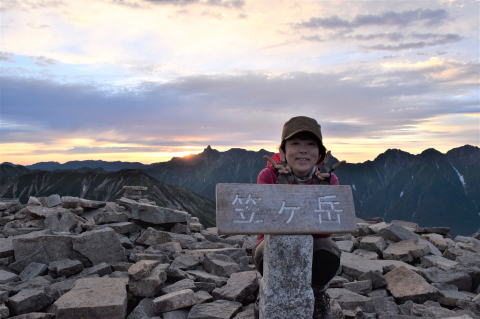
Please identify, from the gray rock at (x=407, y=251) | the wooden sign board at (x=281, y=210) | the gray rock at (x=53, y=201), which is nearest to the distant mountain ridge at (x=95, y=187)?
the gray rock at (x=53, y=201)

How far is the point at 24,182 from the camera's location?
166875 mm

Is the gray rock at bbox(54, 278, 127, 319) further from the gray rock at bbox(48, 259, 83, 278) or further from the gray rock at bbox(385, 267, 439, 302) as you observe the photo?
the gray rock at bbox(385, 267, 439, 302)

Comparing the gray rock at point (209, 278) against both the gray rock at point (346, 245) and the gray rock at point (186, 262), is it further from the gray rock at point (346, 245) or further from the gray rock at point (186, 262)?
the gray rock at point (346, 245)

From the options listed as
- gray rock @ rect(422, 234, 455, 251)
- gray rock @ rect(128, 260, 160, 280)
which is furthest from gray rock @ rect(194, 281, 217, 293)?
gray rock @ rect(422, 234, 455, 251)

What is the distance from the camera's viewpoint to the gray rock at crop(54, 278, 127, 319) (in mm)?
5613

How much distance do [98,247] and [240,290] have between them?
3550 mm

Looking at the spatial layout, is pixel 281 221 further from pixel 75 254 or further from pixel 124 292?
pixel 75 254

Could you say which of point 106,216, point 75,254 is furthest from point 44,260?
point 106,216

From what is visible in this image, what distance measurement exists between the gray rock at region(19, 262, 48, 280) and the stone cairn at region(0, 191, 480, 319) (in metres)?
0.02

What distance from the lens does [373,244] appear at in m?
10.1

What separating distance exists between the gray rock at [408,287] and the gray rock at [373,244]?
2194mm

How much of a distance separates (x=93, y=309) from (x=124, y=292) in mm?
576

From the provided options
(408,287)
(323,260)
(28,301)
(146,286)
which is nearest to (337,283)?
(408,287)

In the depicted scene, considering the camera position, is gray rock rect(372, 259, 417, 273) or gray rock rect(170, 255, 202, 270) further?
gray rock rect(372, 259, 417, 273)
